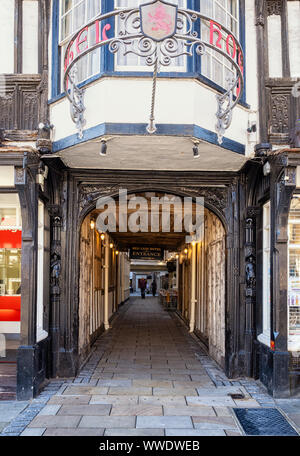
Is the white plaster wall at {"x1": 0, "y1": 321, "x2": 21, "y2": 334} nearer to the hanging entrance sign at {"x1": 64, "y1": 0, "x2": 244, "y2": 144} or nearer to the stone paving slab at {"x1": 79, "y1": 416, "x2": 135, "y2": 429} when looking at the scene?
the stone paving slab at {"x1": 79, "y1": 416, "x2": 135, "y2": 429}

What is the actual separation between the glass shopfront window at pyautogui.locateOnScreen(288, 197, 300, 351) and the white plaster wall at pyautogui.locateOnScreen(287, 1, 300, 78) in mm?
2477

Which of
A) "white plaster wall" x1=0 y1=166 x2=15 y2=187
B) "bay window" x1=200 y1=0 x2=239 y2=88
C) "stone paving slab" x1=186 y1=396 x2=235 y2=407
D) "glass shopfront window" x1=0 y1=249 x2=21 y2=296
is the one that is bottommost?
"stone paving slab" x1=186 y1=396 x2=235 y2=407

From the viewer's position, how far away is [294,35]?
863 cm

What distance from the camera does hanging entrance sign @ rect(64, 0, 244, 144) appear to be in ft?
18.0

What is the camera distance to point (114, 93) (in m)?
6.93

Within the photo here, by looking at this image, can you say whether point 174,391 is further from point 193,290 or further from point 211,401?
point 193,290

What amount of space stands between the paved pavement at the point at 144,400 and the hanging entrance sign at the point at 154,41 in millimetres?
3820

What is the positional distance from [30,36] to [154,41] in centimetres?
394

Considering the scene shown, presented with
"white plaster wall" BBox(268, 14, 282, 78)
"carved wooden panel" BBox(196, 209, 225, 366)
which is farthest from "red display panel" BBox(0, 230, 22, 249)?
"white plaster wall" BBox(268, 14, 282, 78)

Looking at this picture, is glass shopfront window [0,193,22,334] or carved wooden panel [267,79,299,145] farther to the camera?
glass shopfront window [0,193,22,334]

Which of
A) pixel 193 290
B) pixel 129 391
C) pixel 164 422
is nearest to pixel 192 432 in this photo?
pixel 164 422

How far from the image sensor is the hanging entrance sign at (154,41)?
5.48 meters

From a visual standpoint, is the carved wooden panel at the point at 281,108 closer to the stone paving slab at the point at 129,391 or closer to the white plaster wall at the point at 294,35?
the white plaster wall at the point at 294,35

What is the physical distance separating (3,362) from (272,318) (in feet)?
15.0
